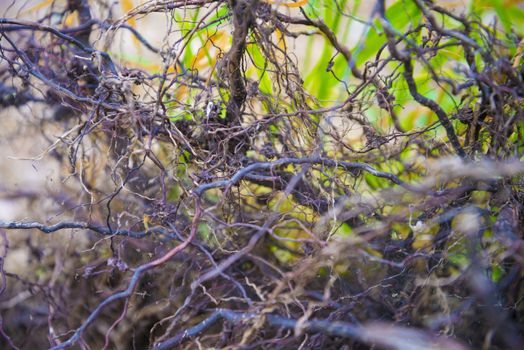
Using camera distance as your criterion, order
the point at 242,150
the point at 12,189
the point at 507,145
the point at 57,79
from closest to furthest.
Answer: the point at 507,145
the point at 242,150
the point at 57,79
the point at 12,189

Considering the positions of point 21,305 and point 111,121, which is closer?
point 111,121

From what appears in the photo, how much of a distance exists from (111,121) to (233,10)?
290mm

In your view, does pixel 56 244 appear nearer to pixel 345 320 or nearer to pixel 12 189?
pixel 12 189

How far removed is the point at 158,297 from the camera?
1104 millimetres

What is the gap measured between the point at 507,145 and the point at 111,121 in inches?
26.1

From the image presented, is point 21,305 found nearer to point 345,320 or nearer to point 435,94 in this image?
point 345,320

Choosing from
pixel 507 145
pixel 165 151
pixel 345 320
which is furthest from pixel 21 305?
pixel 507 145

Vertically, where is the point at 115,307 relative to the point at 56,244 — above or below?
below

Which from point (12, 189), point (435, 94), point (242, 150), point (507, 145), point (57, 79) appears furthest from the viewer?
point (435, 94)

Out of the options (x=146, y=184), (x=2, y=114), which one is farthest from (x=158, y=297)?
(x=2, y=114)

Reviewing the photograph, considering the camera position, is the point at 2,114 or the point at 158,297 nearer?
the point at 158,297

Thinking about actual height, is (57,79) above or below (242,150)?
above

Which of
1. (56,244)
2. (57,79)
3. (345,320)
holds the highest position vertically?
(57,79)

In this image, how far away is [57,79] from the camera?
118 cm
